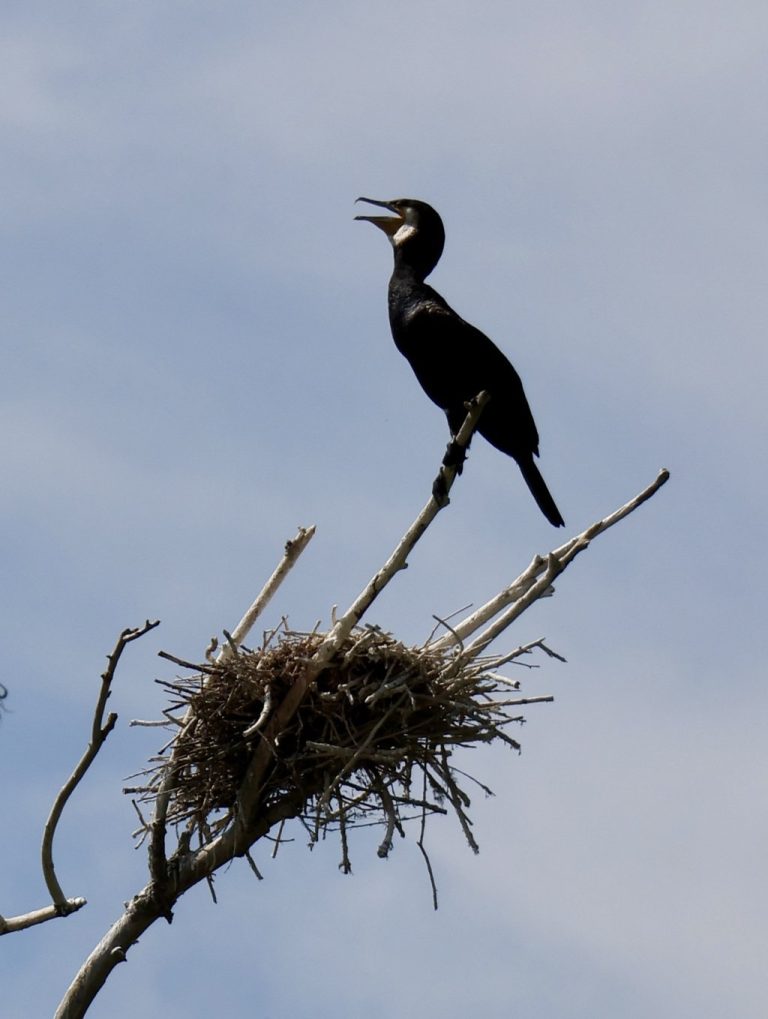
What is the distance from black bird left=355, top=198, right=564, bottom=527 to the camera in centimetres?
654

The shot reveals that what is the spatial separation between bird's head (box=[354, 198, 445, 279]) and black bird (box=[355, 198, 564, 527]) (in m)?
0.24

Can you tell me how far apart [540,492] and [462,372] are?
2.12 ft

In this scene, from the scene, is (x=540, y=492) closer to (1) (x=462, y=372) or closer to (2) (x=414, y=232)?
(1) (x=462, y=372)

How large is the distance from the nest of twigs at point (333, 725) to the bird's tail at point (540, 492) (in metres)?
1.63

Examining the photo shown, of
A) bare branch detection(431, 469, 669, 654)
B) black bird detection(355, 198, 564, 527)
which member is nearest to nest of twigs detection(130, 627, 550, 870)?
bare branch detection(431, 469, 669, 654)

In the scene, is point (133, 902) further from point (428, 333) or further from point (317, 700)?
point (428, 333)

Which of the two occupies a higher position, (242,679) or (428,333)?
(428,333)

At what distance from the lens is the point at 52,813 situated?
4000 millimetres

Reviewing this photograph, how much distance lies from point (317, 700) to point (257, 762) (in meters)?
0.28

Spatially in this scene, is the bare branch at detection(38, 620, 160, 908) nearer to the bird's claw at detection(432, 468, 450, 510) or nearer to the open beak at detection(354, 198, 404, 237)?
the bird's claw at detection(432, 468, 450, 510)

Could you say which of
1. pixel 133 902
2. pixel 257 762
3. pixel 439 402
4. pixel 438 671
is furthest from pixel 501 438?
pixel 133 902

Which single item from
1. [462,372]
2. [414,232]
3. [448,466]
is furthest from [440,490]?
[414,232]

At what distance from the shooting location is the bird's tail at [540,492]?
6590 millimetres

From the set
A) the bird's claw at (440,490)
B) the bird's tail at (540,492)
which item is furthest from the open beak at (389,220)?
the bird's claw at (440,490)
